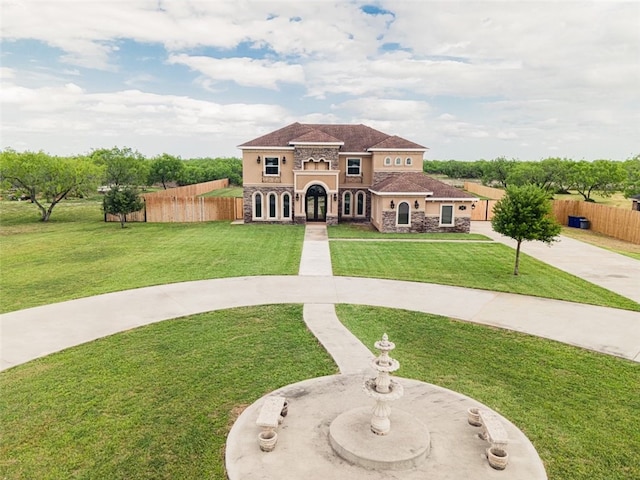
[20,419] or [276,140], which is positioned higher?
[276,140]

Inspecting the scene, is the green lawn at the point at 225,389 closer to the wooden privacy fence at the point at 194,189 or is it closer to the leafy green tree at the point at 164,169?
the wooden privacy fence at the point at 194,189

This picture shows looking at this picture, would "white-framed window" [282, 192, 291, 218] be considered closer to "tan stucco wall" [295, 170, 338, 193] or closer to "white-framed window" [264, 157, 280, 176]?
"tan stucco wall" [295, 170, 338, 193]

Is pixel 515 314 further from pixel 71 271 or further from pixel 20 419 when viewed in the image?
pixel 71 271

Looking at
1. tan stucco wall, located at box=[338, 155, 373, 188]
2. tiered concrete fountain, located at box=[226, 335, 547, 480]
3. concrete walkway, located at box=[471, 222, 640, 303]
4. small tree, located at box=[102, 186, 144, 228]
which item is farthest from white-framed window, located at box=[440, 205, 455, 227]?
tiered concrete fountain, located at box=[226, 335, 547, 480]

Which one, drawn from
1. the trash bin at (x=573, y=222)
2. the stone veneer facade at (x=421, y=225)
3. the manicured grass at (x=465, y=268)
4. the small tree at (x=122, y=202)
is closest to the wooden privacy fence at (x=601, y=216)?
the trash bin at (x=573, y=222)

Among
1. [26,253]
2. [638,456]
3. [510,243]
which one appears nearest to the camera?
[638,456]

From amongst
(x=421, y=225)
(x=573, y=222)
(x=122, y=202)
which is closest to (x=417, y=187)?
(x=421, y=225)

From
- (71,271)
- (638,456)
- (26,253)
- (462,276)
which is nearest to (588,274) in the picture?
(462,276)
